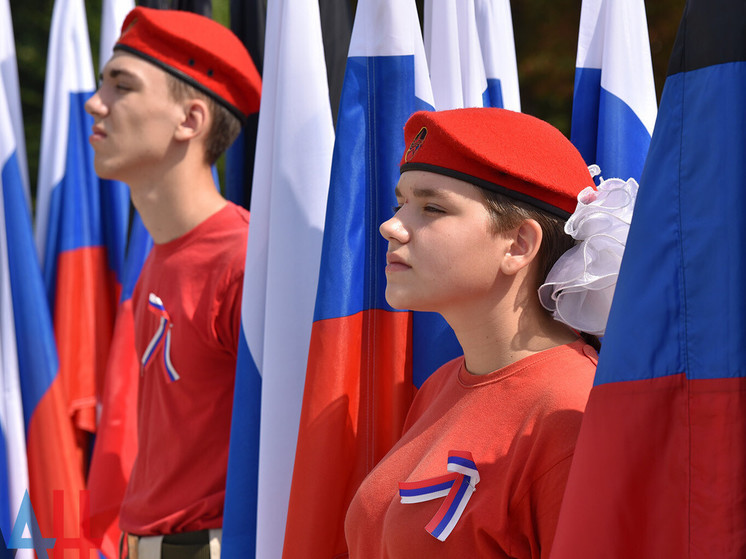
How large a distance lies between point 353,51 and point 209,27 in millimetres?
1023

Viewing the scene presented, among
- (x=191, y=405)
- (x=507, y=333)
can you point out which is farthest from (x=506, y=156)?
(x=191, y=405)

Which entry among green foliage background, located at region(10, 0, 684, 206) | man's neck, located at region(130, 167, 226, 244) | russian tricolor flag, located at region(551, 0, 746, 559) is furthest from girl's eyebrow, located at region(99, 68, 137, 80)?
A: russian tricolor flag, located at region(551, 0, 746, 559)

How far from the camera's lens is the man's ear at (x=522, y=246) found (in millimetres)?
1697

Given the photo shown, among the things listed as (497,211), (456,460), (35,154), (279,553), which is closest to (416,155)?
(497,211)

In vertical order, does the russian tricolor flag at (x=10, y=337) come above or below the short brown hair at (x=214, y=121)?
below

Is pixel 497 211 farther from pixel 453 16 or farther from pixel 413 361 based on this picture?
pixel 453 16

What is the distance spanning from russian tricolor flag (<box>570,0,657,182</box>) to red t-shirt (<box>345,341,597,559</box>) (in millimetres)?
702

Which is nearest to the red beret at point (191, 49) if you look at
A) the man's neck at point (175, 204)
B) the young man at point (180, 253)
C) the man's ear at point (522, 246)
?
the young man at point (180, 253)

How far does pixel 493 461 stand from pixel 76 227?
2.48 metres

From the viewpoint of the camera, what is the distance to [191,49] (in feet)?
9.61

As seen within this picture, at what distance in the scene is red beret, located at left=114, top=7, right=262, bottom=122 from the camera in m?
2.91

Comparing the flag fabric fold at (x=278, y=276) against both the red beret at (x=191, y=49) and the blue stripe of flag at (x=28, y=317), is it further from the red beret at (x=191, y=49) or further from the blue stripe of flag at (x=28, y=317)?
the blue stripe of flag at (x=28, y=317)

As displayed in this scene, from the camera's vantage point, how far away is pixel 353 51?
2096mm

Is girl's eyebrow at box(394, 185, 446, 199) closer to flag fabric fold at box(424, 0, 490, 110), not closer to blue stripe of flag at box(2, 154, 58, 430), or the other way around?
flag fabric fold at box(424, 0, 490, 110)
